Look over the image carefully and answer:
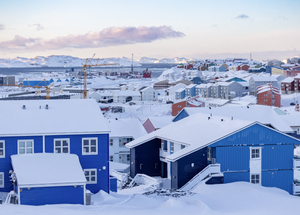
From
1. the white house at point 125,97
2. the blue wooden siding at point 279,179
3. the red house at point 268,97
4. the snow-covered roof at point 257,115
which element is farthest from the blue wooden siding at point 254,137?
the white house at point 125,97

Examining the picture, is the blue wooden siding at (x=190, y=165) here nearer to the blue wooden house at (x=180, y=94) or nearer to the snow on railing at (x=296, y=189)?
the snow on railing at (x=296, y=189)

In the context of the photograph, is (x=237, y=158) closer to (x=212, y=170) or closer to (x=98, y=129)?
(x=212, y=170)

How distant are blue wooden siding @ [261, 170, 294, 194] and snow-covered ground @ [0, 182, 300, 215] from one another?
4.27 ft

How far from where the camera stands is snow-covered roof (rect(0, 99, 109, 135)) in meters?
17.1

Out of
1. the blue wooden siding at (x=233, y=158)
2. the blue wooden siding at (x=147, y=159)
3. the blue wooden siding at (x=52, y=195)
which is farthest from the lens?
the blue wooden siding at (x=147, y=159)

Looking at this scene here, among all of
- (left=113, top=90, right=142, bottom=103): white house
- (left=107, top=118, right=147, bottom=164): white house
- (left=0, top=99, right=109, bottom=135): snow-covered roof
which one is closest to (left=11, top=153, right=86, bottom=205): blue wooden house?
(left=0, top=99, right=109, bottom=135): snow-covered roof

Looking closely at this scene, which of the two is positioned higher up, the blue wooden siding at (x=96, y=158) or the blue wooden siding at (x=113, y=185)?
the blue wooden siding at (x=96, y=158)

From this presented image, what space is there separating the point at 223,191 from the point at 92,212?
6.84 m

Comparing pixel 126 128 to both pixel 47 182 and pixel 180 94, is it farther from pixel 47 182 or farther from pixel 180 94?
pixel 180 94

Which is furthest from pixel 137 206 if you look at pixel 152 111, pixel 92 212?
pixel 152 111

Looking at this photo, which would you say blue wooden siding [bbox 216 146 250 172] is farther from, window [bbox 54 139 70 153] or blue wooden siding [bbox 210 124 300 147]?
window [bbox 54 139 70 153]

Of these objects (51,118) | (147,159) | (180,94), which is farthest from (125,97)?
(51,118)

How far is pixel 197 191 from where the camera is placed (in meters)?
17.5

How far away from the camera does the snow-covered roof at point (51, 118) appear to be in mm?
17141
